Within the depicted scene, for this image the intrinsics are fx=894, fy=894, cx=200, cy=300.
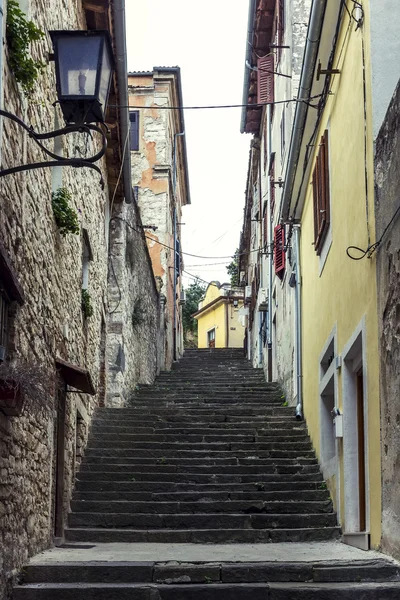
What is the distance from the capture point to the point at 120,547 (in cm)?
895

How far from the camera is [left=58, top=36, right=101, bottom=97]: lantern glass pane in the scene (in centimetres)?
533

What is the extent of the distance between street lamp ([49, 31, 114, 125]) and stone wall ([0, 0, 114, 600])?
1.02 metres

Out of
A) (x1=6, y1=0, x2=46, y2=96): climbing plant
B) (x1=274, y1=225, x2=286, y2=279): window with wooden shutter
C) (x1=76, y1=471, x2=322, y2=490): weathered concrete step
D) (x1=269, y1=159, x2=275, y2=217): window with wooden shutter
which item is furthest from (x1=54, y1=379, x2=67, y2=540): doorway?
(x1=269, y1=159, x2=275, y2=217): window with wooden shutter

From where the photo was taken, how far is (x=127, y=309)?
52.4ft

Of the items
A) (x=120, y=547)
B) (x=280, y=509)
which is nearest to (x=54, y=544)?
(x=120, y=547)

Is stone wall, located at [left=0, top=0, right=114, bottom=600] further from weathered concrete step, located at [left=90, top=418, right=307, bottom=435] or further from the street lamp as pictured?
weathered concrete step, located at [left=90, top=418, right=307, bottom=435]

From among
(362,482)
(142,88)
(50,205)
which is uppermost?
(142,88)

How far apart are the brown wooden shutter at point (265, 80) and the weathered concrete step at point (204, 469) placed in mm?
11196

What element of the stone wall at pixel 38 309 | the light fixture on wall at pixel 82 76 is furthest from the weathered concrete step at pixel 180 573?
the light fixture on wall at pixel 82 76

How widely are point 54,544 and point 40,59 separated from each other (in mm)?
4773

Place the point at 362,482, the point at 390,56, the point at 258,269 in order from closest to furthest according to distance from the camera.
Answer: the point at 390,56
the point at 362,482
the point at 258,269

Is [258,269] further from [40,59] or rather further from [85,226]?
[40,59]

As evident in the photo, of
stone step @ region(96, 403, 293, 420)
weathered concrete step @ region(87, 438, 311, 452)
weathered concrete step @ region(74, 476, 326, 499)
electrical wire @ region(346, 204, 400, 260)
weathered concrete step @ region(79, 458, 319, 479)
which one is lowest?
weathered concrete step @ region(74, 476, 326, 499)

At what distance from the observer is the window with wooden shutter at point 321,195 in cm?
989
